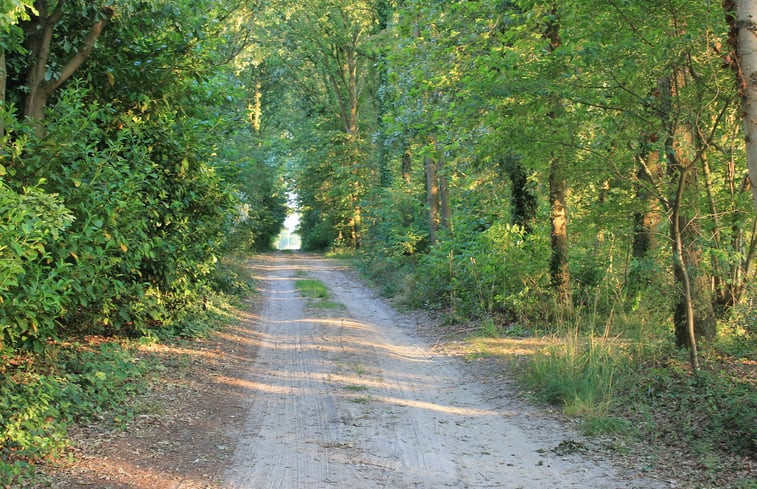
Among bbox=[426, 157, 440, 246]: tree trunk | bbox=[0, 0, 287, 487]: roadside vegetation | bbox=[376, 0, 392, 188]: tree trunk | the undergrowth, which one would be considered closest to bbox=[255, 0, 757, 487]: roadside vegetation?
bbox=[0, 0, 287, 487]: roadside vegetation

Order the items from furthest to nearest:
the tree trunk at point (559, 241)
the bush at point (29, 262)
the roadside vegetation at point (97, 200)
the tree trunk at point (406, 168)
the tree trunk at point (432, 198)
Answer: the tree trunk at point (406, 168) → the tree trunk at point (432, 198) → the tree trunk at point (559, 241) → the roadside vegetation at point (97, 200) → the bush at point (29, 262)

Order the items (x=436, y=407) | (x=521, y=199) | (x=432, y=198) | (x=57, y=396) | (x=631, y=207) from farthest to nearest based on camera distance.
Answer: (x=432, y=198)
(x=521, y=199)
(x=631, y=207)
(x=436, y=407)
(x=57, y=396)

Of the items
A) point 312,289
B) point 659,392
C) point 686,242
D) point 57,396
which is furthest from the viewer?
point 312,289

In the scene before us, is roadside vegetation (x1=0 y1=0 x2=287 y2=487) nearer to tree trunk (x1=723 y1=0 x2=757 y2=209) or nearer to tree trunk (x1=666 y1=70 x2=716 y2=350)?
tree trunk (x1=723 y1=0 x2=757 y2=209)

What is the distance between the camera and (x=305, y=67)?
35.4 meters

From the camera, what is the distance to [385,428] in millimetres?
6719

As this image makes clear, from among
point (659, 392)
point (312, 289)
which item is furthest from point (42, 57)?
point (312, 289)

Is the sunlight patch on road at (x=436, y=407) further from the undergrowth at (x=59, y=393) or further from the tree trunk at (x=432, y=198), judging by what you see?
the tree trunk at (x=432, y=198)

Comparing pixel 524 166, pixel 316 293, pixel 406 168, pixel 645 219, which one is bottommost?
pixel 316 293

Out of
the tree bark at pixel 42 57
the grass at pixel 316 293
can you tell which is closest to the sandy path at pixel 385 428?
the tree bark at pixel 42 57

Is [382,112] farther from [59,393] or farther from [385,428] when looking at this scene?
[59,393]

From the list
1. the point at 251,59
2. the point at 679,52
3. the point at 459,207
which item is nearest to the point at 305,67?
the point at 251,59

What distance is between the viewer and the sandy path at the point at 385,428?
5.38 metres

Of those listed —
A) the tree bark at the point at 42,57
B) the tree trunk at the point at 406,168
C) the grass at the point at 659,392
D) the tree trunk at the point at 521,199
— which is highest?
the tree trunk at the point at 406,168
